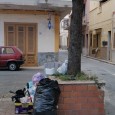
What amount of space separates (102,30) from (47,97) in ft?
91.3

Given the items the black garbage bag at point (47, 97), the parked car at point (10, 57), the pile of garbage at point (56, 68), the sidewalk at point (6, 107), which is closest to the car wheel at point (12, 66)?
the parked car at point (10, 57)

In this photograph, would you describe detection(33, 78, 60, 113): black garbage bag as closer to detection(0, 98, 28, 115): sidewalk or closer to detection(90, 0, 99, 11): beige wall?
detection(0, 98, 28, 115): sidewalk

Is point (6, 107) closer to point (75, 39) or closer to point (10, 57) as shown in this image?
point (75, 39)

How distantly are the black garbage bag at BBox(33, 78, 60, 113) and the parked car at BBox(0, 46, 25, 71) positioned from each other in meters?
12.8

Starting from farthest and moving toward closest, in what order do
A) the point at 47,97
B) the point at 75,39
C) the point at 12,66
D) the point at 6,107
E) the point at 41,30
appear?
the point at 41,30 < the point at 12,66 < the point at 6,107 < the point at 75,39 < the point at 47,97

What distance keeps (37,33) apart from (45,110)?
15599 mm

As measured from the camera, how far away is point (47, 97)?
602cm

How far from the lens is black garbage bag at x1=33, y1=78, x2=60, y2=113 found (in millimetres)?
5988

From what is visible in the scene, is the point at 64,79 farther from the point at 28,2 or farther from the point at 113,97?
the point at 28,2

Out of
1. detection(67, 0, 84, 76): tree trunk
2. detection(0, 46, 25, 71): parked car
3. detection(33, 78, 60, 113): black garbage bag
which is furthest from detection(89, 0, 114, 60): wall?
detection(33, 78, 60, 113): black garbage bag

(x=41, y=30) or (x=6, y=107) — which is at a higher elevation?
(x=41, y=30)

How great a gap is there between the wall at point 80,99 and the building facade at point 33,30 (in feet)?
47.8

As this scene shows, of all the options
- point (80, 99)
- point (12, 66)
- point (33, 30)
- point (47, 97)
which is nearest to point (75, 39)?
point (80, 99)

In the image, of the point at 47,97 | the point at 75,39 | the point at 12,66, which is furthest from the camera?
the point at 12,66
